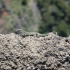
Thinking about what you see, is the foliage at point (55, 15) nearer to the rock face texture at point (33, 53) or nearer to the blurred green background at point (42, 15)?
the blurred green background at point (42, 15)

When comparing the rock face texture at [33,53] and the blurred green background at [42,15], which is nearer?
the rock face texture at [33,53]

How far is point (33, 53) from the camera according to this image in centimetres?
238

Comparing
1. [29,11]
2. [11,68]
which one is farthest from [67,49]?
[29,11]

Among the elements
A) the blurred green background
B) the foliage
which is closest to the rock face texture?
the blurred green background

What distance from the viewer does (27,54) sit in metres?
2.36

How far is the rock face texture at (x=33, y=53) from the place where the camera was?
2.28 m

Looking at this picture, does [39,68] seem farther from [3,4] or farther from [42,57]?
[3,4]

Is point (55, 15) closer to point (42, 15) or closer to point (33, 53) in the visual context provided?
point (42, 15)

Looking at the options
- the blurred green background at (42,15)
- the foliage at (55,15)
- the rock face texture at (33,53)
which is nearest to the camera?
the rock face texture at (33,53)

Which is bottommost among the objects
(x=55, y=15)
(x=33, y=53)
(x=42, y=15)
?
(x=33, y=53)

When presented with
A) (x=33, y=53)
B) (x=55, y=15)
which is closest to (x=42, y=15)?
(x=55, y=15)

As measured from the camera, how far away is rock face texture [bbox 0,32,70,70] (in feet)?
7.49

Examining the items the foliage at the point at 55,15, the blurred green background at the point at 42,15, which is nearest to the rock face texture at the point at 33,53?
the blurred green background at the point at 42,15

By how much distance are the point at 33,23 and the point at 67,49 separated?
65.8 ft
